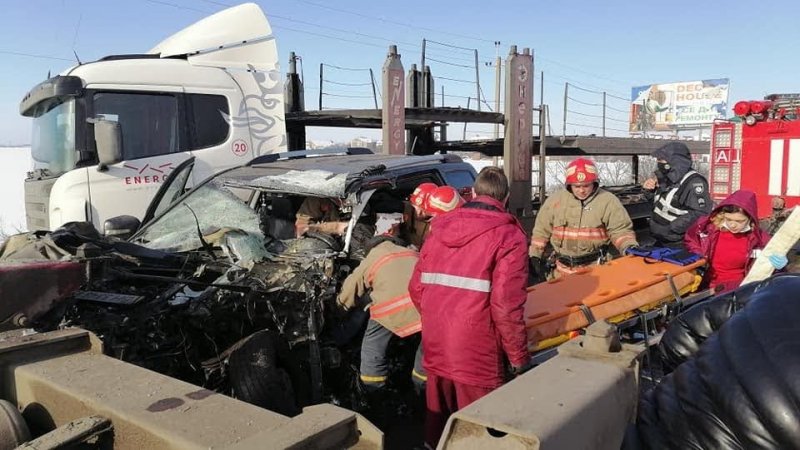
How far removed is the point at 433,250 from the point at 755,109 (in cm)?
664

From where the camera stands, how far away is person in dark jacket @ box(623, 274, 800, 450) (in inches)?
62.4

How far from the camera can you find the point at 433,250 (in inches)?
120

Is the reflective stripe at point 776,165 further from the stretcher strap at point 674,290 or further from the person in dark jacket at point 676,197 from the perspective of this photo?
the stretcher strap at point 674,290

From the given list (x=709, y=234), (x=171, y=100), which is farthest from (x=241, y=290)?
(x=171, y=100)

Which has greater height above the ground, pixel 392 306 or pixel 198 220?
pixel 198 220

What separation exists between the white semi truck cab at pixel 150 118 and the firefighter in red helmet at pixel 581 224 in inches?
151

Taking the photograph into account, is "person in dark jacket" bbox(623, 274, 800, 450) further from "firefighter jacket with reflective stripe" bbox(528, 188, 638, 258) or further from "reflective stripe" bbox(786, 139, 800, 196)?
"reflective stripe" bbox(786, 139, 800, 196)

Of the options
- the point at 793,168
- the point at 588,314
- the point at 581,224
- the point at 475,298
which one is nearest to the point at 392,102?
the point at 581,224

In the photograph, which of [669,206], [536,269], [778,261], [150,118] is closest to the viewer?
[778,261]

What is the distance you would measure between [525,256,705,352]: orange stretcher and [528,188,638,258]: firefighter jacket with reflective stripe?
0.27m

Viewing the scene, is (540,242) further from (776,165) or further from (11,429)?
(776,165)

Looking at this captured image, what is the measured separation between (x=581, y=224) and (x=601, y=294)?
3.25ft

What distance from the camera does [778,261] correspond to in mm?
3676

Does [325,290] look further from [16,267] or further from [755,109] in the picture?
[755,109]
